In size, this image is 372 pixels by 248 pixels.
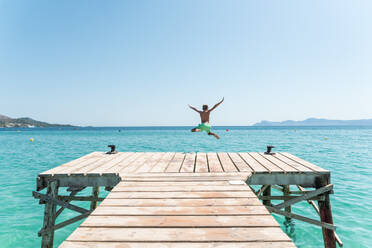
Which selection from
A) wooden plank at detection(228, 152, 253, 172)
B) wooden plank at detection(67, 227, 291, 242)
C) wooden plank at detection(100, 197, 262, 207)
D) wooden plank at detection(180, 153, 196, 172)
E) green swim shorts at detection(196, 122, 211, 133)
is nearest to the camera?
wooden plank at detection(67, 227, 291, 242)

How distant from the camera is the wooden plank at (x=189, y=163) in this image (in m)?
5.27

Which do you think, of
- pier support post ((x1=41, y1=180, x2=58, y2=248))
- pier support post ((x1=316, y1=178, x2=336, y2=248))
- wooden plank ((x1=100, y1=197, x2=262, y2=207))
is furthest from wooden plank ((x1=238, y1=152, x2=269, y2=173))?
pier support post ((x1=41, y1=180, x2=58, y2=248))

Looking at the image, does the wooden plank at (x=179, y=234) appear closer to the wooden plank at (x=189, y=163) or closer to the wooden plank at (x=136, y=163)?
the wooden plank at (x=136, y=163)

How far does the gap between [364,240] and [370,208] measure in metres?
3.07

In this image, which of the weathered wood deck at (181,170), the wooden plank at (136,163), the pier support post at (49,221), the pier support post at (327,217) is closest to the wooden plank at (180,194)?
the weathered wood deck at (181,170)

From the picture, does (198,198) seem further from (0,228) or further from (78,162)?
(0,228)

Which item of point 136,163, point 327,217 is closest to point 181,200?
point 136,163

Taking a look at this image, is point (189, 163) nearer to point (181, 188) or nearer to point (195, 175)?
point (195, 175)

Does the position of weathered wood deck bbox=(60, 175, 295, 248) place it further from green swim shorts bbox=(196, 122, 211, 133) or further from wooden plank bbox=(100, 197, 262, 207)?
green swim shorts bbox=(196, 122, 211, 133)

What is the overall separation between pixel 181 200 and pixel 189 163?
2.60 metres

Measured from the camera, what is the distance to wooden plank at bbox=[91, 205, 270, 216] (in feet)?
9.30

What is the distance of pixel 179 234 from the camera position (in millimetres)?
2316

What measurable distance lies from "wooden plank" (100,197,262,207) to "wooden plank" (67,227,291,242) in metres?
0.70

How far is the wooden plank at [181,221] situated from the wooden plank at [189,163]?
250cm
